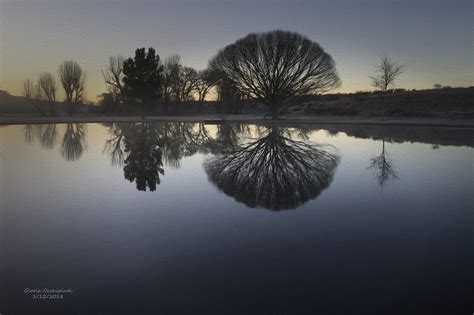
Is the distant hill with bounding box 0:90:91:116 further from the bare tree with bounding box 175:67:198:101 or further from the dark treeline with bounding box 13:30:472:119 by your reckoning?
the bare tree with bounding box 175:67:198:101

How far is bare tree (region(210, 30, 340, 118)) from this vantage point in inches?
1622

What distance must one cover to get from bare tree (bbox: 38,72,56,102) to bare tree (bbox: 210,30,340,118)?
37.3m

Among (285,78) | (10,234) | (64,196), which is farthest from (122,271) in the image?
(285,78)

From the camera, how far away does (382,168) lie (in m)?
11.4

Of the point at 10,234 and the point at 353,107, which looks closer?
→ the point at 10,234

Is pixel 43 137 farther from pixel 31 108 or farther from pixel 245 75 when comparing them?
pixel 31 108

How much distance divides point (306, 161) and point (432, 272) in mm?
8461

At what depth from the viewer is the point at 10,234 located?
5.46 m

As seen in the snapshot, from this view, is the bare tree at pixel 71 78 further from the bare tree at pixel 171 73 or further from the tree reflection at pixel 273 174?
the tree reflection at pixel 273 174

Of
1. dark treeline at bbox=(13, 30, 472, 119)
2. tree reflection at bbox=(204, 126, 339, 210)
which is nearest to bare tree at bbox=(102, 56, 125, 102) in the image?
dark treeline at bbox=(13, 30, 472, 119)

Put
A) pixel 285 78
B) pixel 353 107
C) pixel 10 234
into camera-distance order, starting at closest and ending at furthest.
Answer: pixel 10 234
pixel 285 78
pixel 353 107

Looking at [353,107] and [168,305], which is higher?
[353,107]

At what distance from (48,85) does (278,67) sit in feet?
149

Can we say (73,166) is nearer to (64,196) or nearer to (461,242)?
(64,196)
